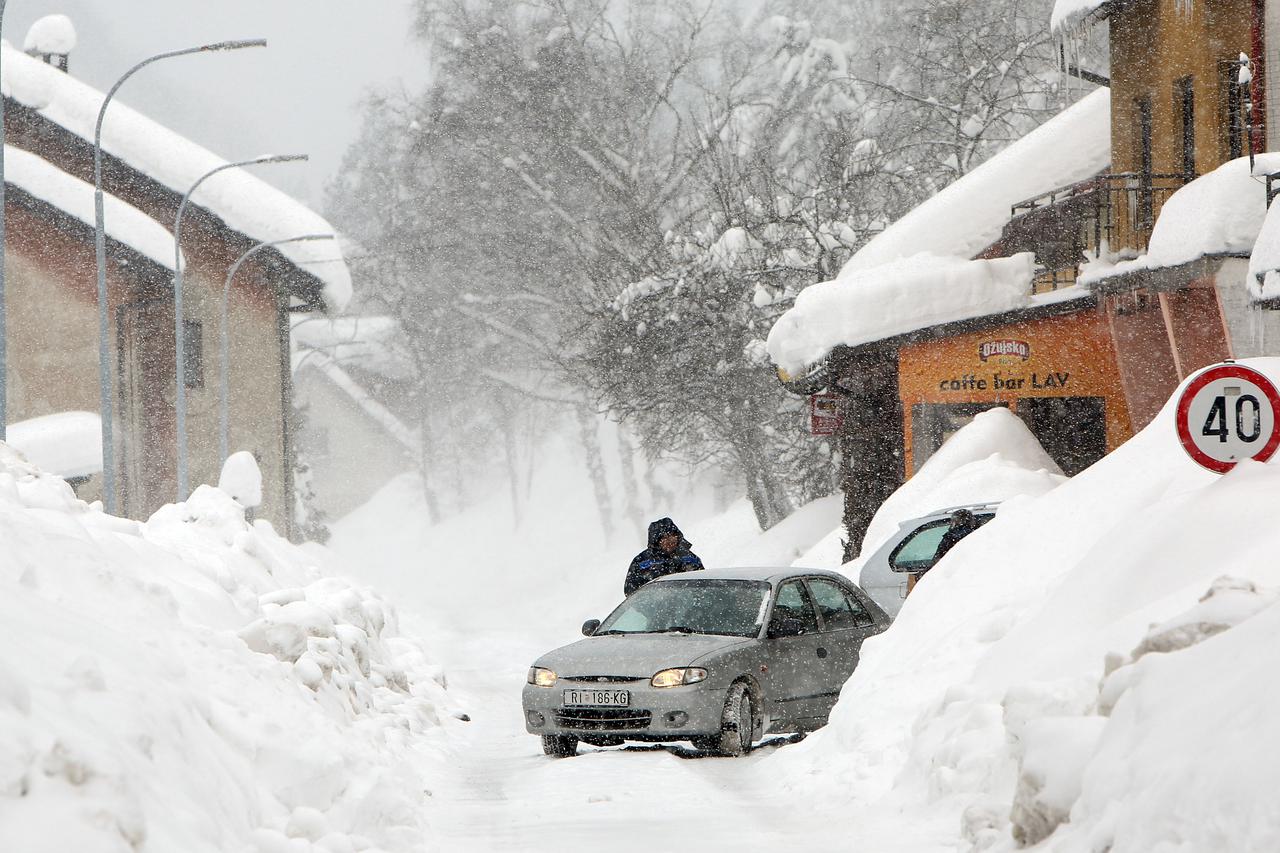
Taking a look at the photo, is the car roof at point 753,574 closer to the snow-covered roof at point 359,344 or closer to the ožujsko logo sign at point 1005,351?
the ožujsko logo sign at point 1005,351

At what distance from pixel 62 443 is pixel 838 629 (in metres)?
21.0

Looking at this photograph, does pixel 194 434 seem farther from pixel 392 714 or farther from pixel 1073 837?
pixel 1073 837

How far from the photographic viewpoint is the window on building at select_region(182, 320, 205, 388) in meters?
36.8

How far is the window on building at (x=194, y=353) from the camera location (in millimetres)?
36812

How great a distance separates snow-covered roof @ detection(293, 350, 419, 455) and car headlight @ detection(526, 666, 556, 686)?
201ft

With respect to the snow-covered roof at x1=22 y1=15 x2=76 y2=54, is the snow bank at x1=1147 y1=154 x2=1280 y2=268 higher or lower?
lower

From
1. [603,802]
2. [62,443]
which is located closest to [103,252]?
[62,443]

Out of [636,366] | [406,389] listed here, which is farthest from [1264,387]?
[406,389]

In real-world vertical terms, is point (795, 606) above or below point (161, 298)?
below

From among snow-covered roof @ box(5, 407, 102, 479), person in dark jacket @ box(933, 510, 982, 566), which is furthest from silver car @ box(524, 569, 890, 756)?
snow-covered roof @ box(5, 407, 102, 479)

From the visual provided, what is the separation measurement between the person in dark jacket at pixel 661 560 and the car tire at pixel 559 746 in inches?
119

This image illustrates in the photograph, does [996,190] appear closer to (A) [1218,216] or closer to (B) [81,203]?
(A) [1218,216]

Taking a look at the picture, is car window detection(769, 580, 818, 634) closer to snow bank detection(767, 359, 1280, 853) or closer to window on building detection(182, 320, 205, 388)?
snow bank detection(767, 359, 1280, 853)

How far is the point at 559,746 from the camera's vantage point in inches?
455
